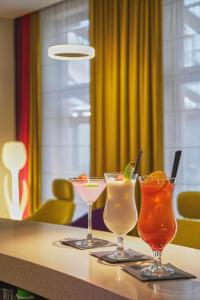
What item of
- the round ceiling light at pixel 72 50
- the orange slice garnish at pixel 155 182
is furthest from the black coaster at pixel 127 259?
the round ceiling light at pixel 72 50

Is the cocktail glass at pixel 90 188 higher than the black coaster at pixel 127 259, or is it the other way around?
the cocktail glass at pixel 90 188

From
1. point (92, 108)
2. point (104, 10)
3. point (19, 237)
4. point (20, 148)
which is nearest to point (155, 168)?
point (92, 108)

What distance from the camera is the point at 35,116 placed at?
5801 mm

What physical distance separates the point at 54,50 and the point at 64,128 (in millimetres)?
2086

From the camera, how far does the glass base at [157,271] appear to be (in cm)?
129

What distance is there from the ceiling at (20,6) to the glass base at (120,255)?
13.8 ft

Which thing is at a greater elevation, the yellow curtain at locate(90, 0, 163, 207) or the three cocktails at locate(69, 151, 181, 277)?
the yellow curtain at locate(90, 0, 163, 207)

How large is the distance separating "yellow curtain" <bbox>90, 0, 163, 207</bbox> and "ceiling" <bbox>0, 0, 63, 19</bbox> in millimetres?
666

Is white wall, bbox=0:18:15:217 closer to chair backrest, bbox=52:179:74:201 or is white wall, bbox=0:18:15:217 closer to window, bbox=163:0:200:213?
chair backrest, bbox=52:179:74:201

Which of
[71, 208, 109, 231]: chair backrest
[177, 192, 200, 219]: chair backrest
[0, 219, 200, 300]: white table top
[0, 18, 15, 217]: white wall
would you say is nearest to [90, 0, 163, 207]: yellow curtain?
[71, 208, 109, 231]: chair backrest

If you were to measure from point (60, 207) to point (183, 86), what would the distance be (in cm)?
151

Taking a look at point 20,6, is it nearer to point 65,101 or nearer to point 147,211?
point 65,101

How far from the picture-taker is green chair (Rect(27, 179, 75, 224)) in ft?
12.9

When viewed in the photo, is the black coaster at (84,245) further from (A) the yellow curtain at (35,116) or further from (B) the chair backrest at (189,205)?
(A) the yellow curtain at (35,116)
